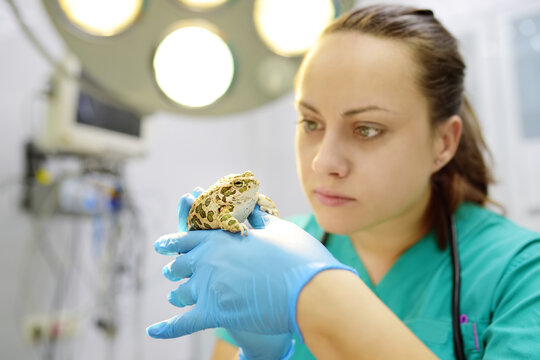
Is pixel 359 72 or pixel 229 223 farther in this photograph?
pixel 359 72

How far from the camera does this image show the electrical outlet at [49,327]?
1403 mm

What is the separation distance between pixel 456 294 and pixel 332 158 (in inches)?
14.4

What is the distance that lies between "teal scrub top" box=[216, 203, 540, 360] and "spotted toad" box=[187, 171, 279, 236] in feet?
1.33

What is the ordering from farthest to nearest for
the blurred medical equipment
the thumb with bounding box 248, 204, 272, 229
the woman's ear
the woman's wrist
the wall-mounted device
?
the wall-mounted device < the woman's ear < the blurred medical equipment < the thumb with bounding box 248, 204, 272, 229 < the woman's wrist

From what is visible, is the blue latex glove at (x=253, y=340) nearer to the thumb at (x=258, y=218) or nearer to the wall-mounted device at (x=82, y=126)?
the thumb at (x=258, y=218)

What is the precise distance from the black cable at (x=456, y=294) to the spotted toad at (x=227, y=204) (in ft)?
1.43

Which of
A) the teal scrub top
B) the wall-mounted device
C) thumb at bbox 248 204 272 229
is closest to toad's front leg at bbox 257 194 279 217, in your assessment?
thumb at bbox 248 204 272 229

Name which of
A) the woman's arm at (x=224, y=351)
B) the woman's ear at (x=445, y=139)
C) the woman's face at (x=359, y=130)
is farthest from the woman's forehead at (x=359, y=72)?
the woman's arm at (x=224, y=351)

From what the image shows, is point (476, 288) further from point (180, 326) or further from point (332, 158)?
point (180, 326)

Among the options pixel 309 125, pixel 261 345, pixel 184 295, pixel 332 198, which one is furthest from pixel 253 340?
pixel 309 125

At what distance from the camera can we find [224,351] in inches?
34.6

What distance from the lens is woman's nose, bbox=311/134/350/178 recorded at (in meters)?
0.61

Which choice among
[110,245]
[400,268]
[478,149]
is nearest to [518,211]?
[478,149]

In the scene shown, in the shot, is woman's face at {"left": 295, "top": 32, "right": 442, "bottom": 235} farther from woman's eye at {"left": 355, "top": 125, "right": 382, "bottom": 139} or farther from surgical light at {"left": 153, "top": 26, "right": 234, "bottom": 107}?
surgical light at {"left": 153, "top": 26, "right": 234, "bottom": 107}
